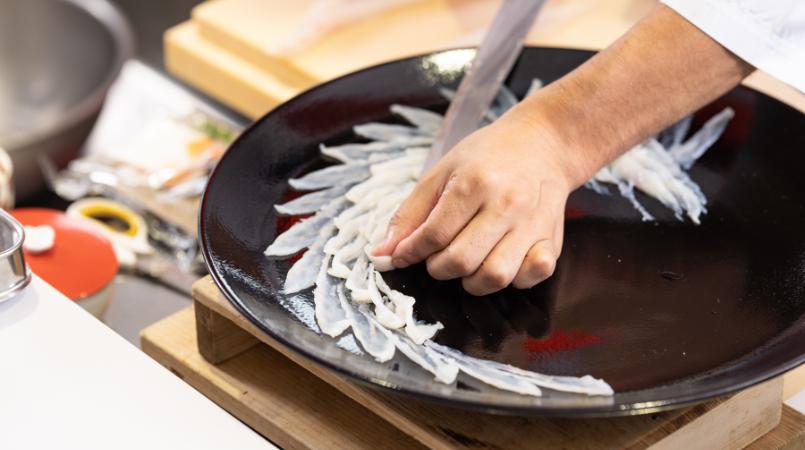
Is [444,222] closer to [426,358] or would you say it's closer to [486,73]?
[426,358]

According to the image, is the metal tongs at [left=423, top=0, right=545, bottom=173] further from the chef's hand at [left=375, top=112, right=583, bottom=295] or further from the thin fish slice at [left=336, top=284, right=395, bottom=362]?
the thin fish slice at [left=336, top=284, right=395, bottom=362]

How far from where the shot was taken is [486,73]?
43.8 inches

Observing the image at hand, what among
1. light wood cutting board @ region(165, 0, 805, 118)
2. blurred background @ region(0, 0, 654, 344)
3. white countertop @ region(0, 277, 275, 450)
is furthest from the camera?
light wood cutting board @ region(165, 0, 805, 118)

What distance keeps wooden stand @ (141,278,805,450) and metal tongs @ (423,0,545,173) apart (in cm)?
24

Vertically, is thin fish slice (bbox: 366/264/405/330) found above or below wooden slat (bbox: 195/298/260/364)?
above

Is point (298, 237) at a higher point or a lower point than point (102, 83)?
higher

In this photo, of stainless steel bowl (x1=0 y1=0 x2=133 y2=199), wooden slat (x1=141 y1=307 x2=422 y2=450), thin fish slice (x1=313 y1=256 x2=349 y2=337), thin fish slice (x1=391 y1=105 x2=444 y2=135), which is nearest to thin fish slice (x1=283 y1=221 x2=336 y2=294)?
thin fish slice (x1=313 y1=256 x2=349 y2=337)

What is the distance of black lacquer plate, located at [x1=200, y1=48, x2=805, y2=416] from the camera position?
76 centimetres

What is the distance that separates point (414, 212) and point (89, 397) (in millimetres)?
297

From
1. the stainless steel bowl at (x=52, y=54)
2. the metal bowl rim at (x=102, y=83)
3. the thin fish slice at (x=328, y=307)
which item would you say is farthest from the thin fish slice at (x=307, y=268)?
the stainless steel bowl at (x=52, y=54)

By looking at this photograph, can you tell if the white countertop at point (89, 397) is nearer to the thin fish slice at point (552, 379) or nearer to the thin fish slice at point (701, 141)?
the thin fish slice at point (552, 379)

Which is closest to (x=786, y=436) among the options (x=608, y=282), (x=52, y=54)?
(x=608, y=282)

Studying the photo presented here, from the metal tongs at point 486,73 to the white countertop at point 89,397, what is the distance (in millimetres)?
343

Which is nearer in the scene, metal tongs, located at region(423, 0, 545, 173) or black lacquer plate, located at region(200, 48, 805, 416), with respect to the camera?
black lacquer plate, located at region(200, 48, 805, 416)
